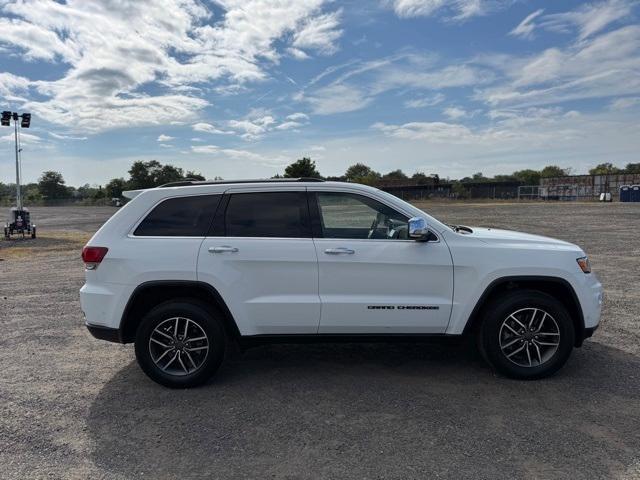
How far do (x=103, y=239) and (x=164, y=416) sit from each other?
5.51 feet

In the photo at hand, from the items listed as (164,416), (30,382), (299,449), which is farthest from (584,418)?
(30,382)

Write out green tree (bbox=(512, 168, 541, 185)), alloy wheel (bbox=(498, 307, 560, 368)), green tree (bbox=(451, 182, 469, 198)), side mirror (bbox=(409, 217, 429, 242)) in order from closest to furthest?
side mirror (bbox=(409, 217, 429, 242)) → alloy wheel (bbox=(498, 307, 560, 368)) → green tree (bbox=(451, 182, 469, 198)) → green tree (bbox=(512, 168, 541, 185))

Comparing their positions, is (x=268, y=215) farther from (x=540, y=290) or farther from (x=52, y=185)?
(x=52, y=185)

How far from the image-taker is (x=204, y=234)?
14.4 ft

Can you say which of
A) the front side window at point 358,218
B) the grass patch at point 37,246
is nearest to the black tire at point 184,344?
the front side window at point 358,218

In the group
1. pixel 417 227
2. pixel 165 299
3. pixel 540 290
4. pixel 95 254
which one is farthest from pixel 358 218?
pixel 95 254

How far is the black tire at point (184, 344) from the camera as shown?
429 cm

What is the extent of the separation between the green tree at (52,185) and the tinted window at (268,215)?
138 metres

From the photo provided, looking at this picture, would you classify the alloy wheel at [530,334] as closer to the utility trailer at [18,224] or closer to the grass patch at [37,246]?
the grass patch at [37,246]

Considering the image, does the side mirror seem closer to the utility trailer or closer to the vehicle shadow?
the vehicle shadow

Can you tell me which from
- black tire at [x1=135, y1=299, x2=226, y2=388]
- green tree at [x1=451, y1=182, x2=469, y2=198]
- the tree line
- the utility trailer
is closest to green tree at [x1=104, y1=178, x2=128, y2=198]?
the tree line

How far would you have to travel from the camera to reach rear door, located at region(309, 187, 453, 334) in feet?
14.0

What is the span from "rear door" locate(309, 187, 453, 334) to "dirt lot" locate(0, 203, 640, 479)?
23.4 inches

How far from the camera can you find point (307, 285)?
4277mm
